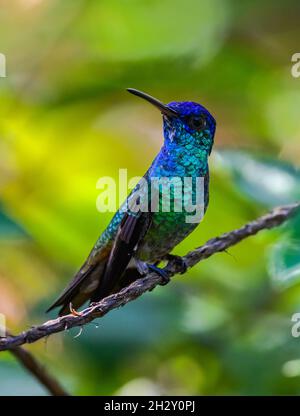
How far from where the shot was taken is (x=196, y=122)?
196cm

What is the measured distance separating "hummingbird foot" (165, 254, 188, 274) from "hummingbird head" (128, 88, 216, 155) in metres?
0.31

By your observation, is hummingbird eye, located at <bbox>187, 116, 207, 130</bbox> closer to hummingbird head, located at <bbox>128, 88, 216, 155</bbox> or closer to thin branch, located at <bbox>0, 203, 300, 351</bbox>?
hummingbird head, located at <bbox>128, 88, 216, 155</bbox>

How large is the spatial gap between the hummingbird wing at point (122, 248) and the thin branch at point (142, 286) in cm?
11

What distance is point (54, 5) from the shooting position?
2.73 m

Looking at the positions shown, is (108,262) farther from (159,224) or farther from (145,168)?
(145,168)

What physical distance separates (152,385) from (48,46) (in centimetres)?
138

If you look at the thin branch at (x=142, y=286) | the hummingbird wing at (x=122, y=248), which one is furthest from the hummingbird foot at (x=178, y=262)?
the hummingbird wing at (x=122, y=248)

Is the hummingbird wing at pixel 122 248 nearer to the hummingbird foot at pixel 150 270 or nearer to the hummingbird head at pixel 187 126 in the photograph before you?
the hummingbird foot at pixel 150 270

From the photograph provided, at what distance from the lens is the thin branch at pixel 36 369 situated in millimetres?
1449

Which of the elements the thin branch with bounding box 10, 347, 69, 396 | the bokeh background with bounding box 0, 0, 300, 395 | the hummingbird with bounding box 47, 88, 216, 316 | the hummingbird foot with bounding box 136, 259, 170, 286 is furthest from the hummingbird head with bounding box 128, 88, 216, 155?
the thin branch with bounding box 10, 347, 69, 396

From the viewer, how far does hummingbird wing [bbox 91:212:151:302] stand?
1.68 m

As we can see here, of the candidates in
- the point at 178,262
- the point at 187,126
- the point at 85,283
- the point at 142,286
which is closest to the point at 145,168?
the point at 187,126
